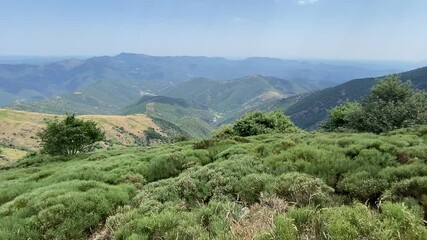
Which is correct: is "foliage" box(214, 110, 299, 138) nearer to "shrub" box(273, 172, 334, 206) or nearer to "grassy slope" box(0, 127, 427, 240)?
"grassy slope" box(0, 127, 427, 240)

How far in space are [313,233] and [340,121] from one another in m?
55.4

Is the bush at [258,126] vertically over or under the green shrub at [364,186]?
under

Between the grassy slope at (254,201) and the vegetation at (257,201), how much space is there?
0.10 feet

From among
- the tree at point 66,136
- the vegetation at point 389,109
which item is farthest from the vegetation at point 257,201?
the vegetation at point 389,109

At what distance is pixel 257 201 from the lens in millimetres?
10344

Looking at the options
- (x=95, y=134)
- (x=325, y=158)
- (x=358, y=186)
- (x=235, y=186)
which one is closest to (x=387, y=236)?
(x=358, y=186)

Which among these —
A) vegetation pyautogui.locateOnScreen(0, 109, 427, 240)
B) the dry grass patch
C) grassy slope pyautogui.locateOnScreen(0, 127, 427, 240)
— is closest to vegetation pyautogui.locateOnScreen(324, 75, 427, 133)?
grassy slope pyautogui.locateOnScreen(0, 127, 427, 240)

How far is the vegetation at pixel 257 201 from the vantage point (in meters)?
6.41

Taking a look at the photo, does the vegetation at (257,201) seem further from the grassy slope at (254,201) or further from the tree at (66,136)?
the tree at (66,136)

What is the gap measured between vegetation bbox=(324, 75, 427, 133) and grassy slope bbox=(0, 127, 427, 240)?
2941 cm

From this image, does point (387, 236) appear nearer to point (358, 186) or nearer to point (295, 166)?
point (358, 186)

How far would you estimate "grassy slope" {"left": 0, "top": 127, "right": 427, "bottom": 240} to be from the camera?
6.41m

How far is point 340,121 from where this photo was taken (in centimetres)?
5812

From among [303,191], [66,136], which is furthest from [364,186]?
[66,136]
